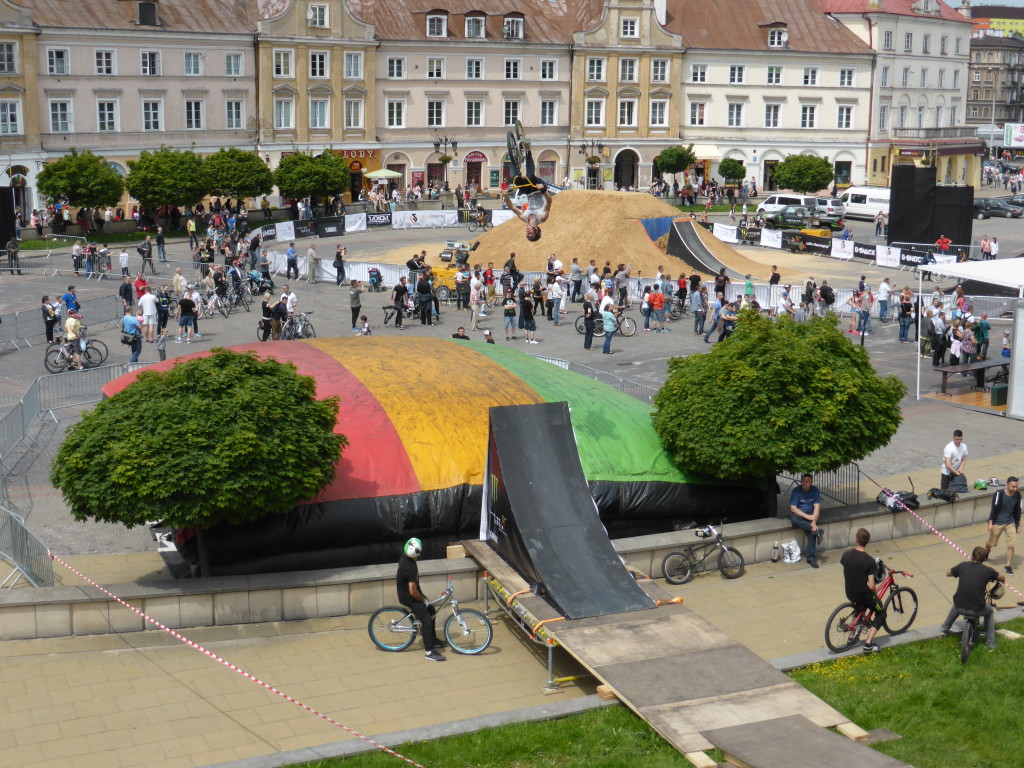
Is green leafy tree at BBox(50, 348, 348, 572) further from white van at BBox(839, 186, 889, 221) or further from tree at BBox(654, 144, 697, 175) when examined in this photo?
tree at BBox(654, 144, 697, 175)

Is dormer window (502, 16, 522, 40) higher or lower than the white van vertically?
higher

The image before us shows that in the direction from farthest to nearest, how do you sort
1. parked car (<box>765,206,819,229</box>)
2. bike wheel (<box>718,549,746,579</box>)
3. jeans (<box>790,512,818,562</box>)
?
parked car (<box>765,206,819,229</box>) < jeans (<box>790,512,818,562</box>) < bike wheel (<box>718,549,746,579</box>)

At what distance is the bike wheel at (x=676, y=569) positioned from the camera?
18.0 meters

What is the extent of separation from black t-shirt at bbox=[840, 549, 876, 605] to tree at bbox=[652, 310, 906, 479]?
3403mm

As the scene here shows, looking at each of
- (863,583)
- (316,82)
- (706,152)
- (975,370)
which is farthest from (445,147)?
(863,583)

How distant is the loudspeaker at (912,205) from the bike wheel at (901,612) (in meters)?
41.3

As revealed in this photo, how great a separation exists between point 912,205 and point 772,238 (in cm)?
649

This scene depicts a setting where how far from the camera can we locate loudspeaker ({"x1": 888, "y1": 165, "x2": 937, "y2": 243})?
178 feet

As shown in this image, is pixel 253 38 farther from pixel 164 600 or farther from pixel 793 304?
pixel 164 600

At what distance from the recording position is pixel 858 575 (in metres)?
15.1

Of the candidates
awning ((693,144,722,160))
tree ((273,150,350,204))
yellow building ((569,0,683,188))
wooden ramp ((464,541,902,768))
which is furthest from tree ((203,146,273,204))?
wooden ramp ((464,541,902,768))

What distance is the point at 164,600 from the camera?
1562cm

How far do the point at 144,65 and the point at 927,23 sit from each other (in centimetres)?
5264

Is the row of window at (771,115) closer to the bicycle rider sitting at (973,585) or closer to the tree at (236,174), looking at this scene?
the tree at (236,174)
